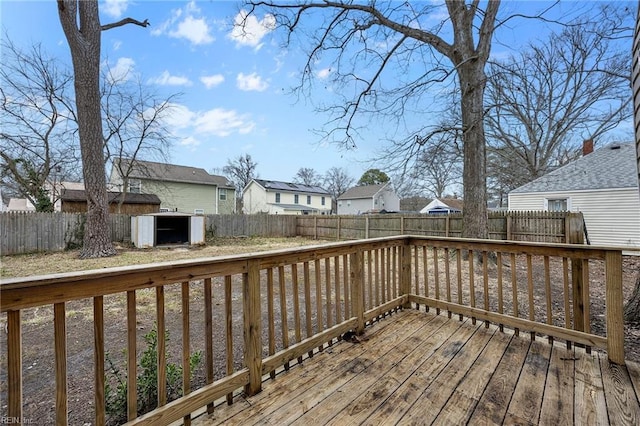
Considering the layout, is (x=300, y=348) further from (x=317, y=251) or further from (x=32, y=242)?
(x=32, y=242)

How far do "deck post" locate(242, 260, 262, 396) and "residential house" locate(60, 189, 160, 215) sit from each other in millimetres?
16427

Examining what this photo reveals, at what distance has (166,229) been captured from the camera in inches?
469

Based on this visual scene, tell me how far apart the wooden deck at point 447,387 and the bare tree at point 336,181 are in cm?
3506

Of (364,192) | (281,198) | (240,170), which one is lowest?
(281,198)

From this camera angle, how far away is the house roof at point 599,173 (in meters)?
9.73

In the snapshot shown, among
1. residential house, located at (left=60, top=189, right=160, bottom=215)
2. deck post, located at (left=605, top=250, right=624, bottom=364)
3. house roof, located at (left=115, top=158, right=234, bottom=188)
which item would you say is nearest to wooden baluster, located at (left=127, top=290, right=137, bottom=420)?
deck post, located at (left=605, top=250, right=624, bottom=364)

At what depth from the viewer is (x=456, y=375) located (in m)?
2.03

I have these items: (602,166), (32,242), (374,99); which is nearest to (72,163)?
(32,242)

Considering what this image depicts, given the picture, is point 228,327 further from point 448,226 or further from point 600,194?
point 600,194

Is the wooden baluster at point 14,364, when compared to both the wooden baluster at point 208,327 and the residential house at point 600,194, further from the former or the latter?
the residential house at point 600,194

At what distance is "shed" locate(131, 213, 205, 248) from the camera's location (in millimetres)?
10664

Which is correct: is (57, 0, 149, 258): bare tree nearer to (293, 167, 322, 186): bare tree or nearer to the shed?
the shed

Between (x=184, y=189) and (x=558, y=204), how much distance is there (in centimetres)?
2141

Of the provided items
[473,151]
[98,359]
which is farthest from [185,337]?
[473,151]
